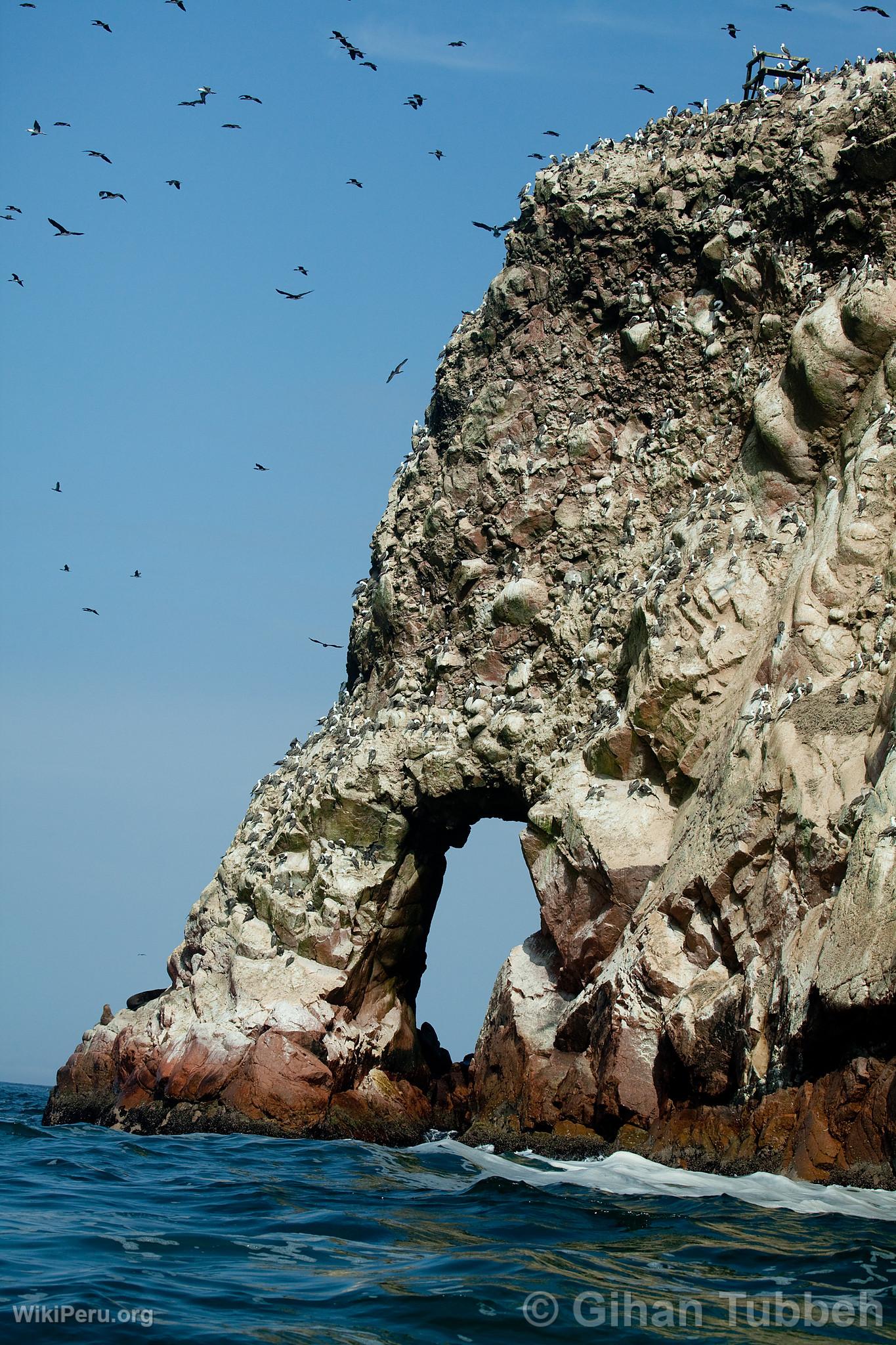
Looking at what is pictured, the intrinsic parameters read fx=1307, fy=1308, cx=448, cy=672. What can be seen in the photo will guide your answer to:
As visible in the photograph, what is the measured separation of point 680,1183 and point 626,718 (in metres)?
8.70

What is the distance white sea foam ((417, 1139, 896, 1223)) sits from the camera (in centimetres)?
1180

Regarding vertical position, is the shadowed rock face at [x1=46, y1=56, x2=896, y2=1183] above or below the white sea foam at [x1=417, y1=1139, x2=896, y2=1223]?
above

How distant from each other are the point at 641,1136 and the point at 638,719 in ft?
22.0

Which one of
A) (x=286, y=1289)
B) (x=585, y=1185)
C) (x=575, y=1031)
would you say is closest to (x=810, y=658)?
(x=575, y=1031)

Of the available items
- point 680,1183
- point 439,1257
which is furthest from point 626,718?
point 439,1257

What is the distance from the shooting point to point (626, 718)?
2144cm

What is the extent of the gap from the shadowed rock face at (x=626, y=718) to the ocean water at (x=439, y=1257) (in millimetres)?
2483

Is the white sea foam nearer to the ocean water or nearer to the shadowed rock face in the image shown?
the ocean water

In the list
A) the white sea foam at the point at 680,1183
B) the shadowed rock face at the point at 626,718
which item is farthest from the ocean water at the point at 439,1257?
the shadowed rock face at the point at 626,718

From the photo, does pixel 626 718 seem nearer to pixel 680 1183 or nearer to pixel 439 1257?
pixel 680 1183

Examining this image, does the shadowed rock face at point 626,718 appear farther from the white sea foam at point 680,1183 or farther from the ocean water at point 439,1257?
the ocean water at point 439,1257

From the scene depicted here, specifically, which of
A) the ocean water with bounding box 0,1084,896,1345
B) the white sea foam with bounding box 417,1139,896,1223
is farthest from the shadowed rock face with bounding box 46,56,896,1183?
the ocean water with bounding box 0,1084,896,1345

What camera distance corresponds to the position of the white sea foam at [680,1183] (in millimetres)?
11797

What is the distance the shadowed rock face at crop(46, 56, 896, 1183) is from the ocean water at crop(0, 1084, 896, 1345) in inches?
97.8
